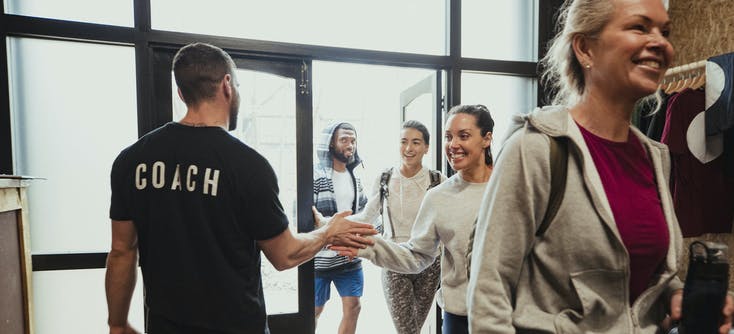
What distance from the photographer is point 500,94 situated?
303 centimetres

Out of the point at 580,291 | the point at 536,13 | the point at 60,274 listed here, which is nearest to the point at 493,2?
the point at 536,13

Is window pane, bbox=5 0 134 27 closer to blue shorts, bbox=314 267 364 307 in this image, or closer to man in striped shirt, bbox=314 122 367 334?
man in striped shirt, bbox=314 122 367 334

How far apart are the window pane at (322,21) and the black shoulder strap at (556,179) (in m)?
2.08

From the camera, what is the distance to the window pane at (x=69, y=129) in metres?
2.11

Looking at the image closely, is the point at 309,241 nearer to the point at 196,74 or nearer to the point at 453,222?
the point at 453,222

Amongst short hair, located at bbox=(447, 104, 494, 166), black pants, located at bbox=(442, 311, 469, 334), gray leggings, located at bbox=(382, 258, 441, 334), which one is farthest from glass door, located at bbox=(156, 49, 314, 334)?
black pants, located at bbox=(442, 311, 469, 334)

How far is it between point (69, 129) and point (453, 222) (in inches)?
85.5

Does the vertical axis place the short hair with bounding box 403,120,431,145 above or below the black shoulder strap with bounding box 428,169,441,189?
above

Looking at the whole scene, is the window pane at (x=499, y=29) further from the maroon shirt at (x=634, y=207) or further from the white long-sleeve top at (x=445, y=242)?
the maroon shirt at (x=634, y=207)

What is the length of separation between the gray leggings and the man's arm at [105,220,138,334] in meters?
1.34

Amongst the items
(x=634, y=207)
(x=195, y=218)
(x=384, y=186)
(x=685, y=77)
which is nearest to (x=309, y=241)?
(x=195, y=218)

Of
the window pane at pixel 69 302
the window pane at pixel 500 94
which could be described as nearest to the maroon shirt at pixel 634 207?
the window pane at pixel 500 94

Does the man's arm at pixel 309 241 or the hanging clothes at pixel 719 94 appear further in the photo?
the hanging clothes at pixel 719 94

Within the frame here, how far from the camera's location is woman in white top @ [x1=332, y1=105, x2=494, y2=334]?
4.73 ft
